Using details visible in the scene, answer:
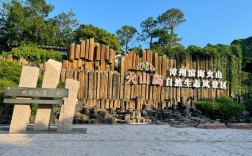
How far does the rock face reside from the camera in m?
8.22

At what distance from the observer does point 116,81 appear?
15.0m

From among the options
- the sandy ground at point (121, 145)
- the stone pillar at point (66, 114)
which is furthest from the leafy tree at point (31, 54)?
the sandy ground at point (121, 145)

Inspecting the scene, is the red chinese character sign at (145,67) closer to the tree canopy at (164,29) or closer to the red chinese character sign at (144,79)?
the red chinese character sign at (144,79)

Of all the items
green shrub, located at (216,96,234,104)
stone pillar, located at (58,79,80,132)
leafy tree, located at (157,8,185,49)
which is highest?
leafy tree, located at (157,8,185,49)

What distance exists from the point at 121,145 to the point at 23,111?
128 inches

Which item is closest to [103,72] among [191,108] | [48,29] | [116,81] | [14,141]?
[116,81]

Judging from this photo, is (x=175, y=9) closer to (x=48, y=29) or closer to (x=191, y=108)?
(x=48, y=29)

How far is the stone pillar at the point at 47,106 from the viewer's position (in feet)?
27.9

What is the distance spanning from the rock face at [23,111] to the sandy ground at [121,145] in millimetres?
478

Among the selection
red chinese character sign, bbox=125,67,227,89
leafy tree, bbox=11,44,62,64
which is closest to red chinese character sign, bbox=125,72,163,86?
red chinese character sign, bbox=125,67,227,89

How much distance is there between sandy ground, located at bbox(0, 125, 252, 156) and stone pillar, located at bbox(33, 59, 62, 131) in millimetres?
686

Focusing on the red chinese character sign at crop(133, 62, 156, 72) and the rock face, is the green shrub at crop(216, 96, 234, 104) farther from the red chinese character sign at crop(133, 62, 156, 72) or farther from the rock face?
the rock face

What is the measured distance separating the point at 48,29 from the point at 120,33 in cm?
1145

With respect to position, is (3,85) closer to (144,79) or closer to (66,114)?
(66,114)
